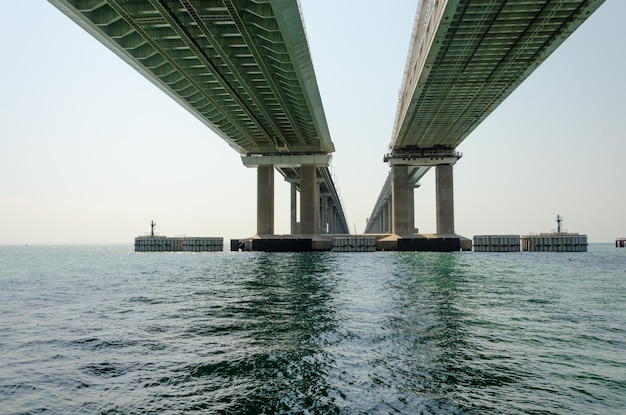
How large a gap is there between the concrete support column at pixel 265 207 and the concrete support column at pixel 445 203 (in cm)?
2707

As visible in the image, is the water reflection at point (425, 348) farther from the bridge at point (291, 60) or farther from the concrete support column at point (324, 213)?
the concrete support column at point (324, 213)

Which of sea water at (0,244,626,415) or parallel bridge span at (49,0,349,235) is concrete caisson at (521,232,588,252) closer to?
parallel bridge span at (49,0,349,235)

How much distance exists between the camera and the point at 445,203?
75.3 metres

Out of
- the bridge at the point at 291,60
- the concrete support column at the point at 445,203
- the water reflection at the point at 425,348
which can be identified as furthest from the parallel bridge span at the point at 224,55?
the water reflection at the point at 425,348

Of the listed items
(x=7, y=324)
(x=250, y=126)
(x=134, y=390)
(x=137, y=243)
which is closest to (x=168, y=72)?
(x=250, y=126)

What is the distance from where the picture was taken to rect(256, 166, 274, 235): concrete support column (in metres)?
74.4

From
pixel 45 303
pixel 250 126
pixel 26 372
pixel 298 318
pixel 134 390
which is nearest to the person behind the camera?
pixel 134 390

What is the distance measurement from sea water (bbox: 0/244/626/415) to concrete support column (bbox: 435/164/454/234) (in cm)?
5537

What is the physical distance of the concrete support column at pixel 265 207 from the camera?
244 feet

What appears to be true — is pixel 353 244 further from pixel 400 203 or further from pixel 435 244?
pixel 435 244

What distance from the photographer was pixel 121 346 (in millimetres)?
11359

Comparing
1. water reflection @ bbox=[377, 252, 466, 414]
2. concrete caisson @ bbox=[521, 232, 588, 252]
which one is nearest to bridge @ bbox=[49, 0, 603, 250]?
concrete caisson @ bbox=[521, 232, 588, 252]

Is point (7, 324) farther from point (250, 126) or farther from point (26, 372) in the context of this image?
point (250, 126)

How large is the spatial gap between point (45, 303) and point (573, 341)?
19755mm
